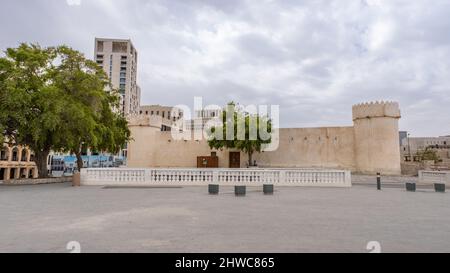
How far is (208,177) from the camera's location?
1720cm

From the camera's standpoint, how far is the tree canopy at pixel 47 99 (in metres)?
16.9

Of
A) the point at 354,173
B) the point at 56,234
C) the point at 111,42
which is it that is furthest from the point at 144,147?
the point at 111,42

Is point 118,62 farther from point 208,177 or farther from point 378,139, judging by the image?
point 208,177

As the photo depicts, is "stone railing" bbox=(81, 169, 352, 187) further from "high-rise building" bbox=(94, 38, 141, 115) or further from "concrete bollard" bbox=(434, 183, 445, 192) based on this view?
"high-rise building" bbox=(94, 38, 141, 115)

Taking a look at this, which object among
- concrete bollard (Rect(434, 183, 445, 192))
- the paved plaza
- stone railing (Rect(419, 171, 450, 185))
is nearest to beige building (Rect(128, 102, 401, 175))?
stone railing (Rect(419, 171, 450, 185))

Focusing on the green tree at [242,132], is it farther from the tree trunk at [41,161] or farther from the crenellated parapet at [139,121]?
the tree trunk at [41,161]

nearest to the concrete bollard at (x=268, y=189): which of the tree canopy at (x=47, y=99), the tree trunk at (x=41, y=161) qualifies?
the tree canopy at (x=47, y=99)

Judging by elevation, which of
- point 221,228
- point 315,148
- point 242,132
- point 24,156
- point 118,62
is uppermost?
point 118,62

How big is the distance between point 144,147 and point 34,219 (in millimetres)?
30333

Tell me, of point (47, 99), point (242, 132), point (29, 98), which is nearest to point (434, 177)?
point (242, 132)

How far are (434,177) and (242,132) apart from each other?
17204 mm

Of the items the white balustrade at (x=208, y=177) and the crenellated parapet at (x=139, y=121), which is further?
the crenellated parapet at (x=139, y=121)

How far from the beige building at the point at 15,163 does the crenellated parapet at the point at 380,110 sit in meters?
60.5
